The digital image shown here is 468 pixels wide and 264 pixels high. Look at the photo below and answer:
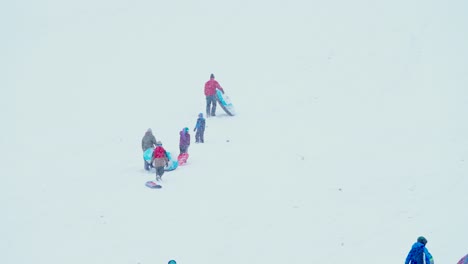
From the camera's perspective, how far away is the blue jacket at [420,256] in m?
10.6

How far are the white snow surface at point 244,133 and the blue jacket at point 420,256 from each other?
1.70 metres

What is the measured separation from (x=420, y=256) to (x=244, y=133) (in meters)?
12.4

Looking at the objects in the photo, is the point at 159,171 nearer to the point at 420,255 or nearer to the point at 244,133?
the point at 244,133

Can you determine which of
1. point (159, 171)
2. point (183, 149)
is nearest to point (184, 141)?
point (183, 149)

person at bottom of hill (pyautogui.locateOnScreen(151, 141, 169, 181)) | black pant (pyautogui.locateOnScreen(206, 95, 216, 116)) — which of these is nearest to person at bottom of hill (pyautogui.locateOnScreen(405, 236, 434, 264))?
person at bottom of hill (pyautogui.locateOnScreen(151, 141, 169, 181))

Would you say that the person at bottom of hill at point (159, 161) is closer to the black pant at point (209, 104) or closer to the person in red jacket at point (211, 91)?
the person in red jacket at point (211, 91)

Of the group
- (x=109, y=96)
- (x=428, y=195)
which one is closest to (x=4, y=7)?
(x=109, y=96)

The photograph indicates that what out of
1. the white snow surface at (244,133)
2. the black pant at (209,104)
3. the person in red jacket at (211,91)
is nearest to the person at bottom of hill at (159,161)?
the white snow surface at (244,133)

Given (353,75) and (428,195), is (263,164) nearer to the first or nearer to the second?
(428,195)

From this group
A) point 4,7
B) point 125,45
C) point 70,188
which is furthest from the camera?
point 4,7

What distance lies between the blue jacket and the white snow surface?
170 cm

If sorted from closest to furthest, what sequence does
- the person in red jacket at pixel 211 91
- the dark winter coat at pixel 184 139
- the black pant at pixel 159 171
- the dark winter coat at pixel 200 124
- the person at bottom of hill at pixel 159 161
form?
the person at bottom of hill at pixel 159 161 < the black pant at pixel 159 171 < the dark winter coat at pixel 184 139 < the dark winter coat at pixel 200 124 < the person in red jacket at pixel 211 91

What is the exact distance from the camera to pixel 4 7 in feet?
164

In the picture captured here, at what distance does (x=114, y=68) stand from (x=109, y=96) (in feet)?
16.5
